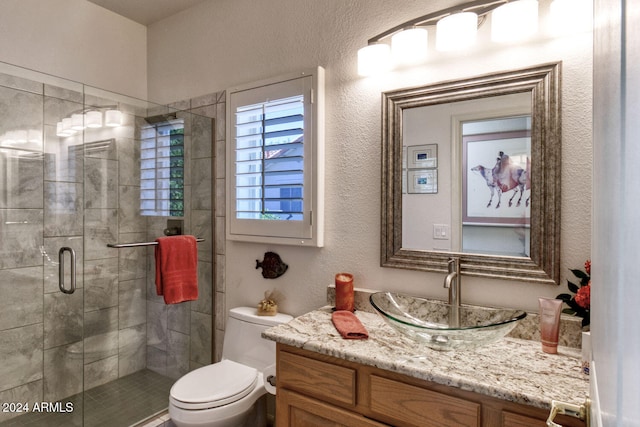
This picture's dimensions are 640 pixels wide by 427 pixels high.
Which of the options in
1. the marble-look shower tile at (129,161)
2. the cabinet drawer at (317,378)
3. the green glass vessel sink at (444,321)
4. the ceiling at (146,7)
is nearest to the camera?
the green glass vessel sink at (444,321)

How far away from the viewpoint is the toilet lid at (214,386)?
168 centimetres

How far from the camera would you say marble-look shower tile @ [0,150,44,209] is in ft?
6.32

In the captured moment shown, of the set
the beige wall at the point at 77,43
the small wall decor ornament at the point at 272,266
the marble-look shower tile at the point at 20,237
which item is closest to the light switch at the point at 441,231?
the small wall decor ornament at the point at 272,266

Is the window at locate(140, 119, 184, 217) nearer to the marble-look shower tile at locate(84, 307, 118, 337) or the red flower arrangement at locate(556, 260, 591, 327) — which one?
the marble-look shower tile at locate(84, 307, 118, 337)

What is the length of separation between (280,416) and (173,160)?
1.72 m

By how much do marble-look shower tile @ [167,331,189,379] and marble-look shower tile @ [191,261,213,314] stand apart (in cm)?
26

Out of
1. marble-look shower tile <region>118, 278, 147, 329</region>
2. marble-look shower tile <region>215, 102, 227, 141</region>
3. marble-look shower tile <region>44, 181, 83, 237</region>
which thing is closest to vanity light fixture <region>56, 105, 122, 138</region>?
marble-look shower tile <region>44, 181, 83, 237</region>

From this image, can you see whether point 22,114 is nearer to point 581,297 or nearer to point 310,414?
point 310,414

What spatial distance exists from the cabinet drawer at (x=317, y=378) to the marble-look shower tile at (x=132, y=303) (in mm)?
1399

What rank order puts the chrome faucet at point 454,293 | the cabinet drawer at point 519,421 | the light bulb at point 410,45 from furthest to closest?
the light bulb at point 410,45 → the chrome faucet at point 454,293 → the cabinet drawer at point 519,421

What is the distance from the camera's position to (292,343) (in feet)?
4.74

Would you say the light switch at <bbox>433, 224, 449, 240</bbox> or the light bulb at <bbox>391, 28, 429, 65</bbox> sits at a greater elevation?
the light bulb at <bbox>391, 28, 429, 65</bbox>

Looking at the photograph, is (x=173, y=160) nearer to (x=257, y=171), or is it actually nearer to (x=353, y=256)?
(x=257, y=171)

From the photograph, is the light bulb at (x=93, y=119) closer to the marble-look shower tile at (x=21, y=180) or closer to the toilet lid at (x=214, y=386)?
the marble-look shower tile at (x=21, y=180)
